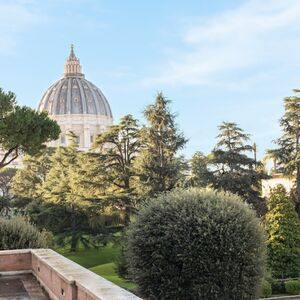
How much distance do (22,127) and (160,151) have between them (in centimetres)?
1122

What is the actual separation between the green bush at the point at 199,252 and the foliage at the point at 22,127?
10.2m

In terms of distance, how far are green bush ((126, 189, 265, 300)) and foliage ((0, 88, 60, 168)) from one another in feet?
33.4

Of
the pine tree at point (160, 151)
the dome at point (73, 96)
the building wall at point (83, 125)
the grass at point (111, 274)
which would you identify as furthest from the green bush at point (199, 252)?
the dome at point (73, 96)

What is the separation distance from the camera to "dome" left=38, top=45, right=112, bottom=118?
127m

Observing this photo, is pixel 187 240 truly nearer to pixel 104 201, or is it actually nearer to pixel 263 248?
pixel 263 248

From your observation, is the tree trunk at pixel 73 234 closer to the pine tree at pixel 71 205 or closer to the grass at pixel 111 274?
the pine tree at pixel 71 205

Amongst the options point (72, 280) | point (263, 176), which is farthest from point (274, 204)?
point (72, 280)

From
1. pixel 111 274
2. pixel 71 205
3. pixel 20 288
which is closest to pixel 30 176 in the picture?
pixel 71 205

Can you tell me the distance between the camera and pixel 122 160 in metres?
37.3

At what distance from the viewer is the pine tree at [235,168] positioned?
32656mm

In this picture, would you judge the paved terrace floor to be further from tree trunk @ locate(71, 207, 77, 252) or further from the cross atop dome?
the cross atop dome

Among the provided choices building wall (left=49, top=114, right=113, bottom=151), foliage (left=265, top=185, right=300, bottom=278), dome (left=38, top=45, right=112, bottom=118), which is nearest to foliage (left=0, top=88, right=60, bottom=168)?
foliage (left=265, top=185, right=300, bottom=278)

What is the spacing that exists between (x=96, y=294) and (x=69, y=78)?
428ft

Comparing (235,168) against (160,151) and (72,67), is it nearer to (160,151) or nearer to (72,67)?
(160,151)
